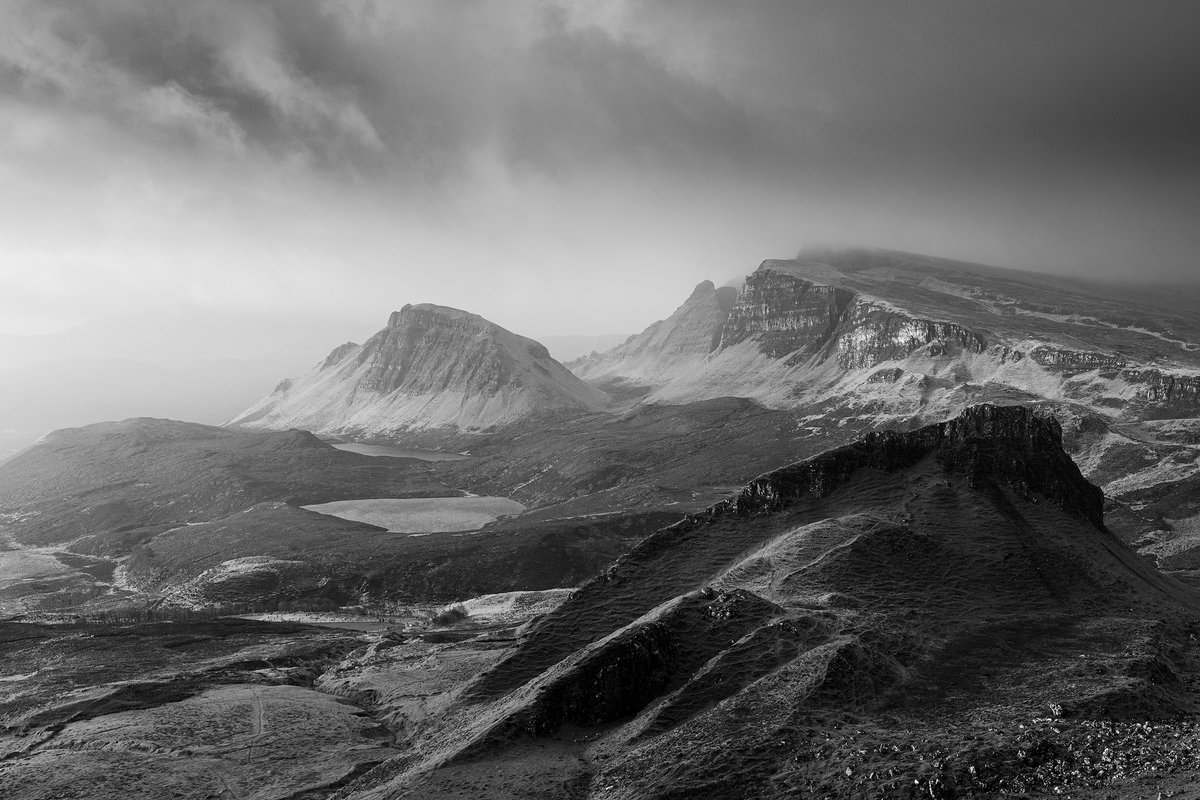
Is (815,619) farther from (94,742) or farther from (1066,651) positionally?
(94,742)

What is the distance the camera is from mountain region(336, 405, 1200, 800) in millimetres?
55344

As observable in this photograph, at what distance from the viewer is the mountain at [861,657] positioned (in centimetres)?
5534

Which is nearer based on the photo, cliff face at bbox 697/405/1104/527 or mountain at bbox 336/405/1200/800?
mountain at bbox 336/405/1200/800

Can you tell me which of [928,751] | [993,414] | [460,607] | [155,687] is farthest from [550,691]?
[460,607]

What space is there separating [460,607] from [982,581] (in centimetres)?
11819

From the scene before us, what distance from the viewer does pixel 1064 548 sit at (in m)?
93.6

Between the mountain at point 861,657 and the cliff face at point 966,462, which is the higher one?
the cliff face at point 966,462

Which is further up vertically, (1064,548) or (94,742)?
(1064,548)

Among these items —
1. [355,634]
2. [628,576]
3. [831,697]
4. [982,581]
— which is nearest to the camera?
[831,697]

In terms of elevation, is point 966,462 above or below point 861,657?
above

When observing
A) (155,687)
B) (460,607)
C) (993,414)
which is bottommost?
(460,607)

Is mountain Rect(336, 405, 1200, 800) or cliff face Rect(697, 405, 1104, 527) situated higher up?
cliff face Rect(697, 405, 1104, 527)

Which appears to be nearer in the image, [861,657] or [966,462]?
[861,657]

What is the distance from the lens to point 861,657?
69.3 metres
